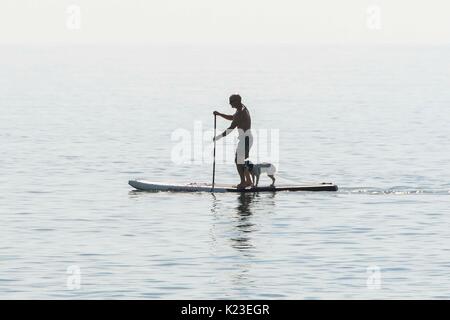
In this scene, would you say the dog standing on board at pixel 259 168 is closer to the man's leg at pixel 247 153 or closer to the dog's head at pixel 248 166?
the dog's head at pixel 248 166

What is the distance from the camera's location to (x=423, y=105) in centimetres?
10344

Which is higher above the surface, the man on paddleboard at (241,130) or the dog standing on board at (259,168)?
the man on paddleboard at (241,130)

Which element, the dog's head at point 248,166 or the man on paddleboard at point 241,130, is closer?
the man on paddleboard at point 241,130

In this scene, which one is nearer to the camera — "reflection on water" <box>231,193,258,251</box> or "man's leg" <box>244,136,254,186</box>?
"reflection on water" <box>231,193,258,251</box>

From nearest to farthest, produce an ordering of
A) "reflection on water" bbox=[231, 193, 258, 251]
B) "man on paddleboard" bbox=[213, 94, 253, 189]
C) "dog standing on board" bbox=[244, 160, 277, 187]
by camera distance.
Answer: "reflection on water" bbox=[231, 193, 258, 251] → "man on paddleboard" bbox=[213, 94, 253, 189] → "dog standing on board" bbox=[244, 160, 277, 187]

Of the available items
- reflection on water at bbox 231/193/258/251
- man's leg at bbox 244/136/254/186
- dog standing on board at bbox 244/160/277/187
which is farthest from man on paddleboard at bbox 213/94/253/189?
reflection on water at bbox 231/193/258/251

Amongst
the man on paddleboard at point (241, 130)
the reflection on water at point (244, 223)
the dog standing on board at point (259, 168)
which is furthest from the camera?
the dog standing on board at point (259, 168)

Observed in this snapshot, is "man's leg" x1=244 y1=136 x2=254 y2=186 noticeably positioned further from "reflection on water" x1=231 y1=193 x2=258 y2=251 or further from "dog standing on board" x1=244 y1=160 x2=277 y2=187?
"reflection on water" x1=231 y1=193 x2=258 y2=251

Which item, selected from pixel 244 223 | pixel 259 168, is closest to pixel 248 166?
pixel 259 168

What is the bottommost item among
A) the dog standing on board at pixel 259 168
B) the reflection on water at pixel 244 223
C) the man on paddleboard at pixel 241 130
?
the reflection on water at pixel 244 223

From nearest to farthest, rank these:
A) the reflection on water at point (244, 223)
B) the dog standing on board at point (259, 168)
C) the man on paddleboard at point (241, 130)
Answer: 1. the reflection on water at point (244, 223)
2. the man on paddleboard at point (241, 130)
3. the dog standing on board at point (259, 168)

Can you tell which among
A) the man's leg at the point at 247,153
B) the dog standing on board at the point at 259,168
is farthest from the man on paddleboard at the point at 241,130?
the dog standing on board at the point at 259,168

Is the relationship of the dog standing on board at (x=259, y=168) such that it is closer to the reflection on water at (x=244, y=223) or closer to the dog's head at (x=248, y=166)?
the dog's head at (x=248, y=166)
